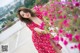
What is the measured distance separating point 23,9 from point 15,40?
323mm

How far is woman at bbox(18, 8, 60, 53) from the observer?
7.73ft

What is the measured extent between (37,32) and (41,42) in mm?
108

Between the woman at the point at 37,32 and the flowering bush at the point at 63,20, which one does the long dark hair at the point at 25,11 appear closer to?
the woman at the point at 37,32

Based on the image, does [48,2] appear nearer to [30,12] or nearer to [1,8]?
[30,12]

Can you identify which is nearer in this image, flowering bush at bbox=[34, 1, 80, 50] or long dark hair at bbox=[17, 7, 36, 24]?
flowering bush at bbox=[34, 1, 80, 50]

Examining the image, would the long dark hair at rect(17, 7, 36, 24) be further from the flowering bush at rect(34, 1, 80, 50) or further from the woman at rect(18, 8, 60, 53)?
the flowering bush at rect(34, 1, 80, 50)

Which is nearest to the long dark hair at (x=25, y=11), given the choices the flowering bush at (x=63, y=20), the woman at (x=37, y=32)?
the woman at (x=37, y=32)

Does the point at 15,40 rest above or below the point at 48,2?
below

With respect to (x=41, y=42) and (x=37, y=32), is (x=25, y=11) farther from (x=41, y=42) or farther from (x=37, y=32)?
(x=41, y=42)

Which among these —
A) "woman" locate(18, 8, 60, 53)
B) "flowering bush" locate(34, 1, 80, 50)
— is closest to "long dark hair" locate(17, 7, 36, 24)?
"woman" locate(18, 8, 60, 53)

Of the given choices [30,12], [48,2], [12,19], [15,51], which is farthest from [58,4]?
[15,51]

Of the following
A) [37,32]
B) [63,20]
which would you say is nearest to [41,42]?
[37,32]

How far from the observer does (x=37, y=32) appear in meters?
2.37

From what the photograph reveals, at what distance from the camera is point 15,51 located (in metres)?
2.40
